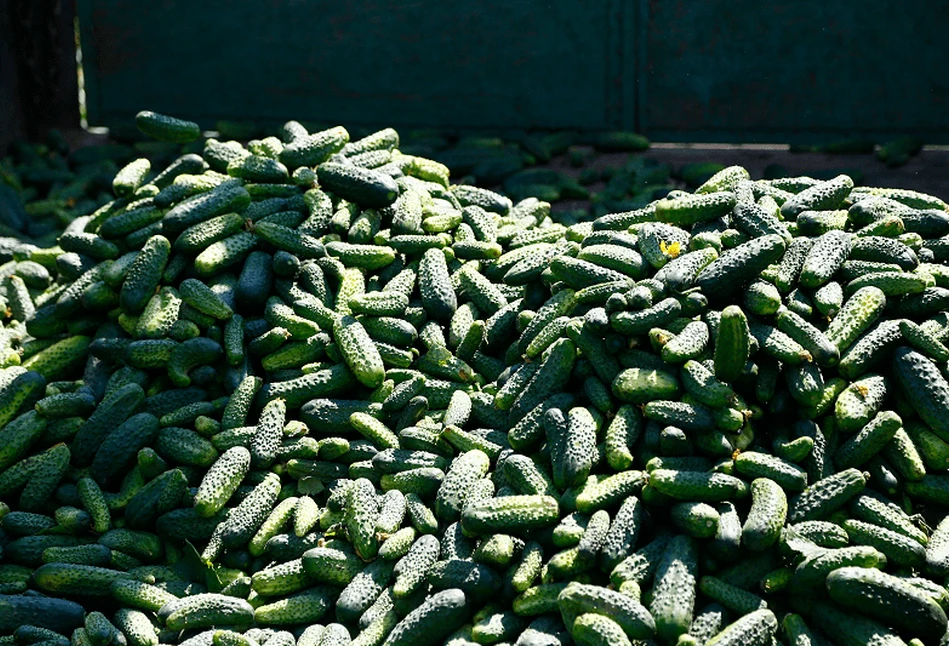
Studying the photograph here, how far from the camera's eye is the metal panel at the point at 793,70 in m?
7.98

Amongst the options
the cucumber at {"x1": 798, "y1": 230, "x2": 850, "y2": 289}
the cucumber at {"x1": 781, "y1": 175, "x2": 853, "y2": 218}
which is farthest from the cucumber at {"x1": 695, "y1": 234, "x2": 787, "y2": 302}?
the cucumber at {"x1": 781, "y1": 175, "x2": 853, "y2": 218}

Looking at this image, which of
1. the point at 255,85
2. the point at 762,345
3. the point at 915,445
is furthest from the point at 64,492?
the point at 255,85

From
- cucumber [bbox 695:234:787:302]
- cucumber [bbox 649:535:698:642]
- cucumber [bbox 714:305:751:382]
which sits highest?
cucumber [bbox 695:234:787:302]

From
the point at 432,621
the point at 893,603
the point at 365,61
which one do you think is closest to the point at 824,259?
the point at 893,603

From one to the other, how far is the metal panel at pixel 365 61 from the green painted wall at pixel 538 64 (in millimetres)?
13

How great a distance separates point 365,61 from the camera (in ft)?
29.4

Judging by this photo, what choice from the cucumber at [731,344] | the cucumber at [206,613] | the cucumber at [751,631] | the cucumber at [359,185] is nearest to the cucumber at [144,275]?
the cucumber at [359,185]

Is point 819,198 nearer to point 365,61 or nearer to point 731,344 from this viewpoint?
→ point 731,344

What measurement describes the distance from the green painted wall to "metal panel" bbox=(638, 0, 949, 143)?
0.04 feet

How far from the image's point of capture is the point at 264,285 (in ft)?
16.8

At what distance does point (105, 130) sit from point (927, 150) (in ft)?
24.9

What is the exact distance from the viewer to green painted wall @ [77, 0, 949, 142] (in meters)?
8.08

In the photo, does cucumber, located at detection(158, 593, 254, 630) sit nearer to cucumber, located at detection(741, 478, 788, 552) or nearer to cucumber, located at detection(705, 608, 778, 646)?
cucumber, located at detection(705, 608, 778, 646)

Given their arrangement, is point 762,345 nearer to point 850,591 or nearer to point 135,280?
point 850,591
